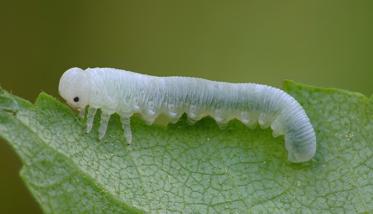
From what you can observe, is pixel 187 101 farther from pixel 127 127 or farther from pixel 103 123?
pixel 103 123

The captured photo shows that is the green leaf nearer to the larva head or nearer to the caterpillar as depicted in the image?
the caterpillar

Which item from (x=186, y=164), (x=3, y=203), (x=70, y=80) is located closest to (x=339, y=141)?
(x=186, y=164)

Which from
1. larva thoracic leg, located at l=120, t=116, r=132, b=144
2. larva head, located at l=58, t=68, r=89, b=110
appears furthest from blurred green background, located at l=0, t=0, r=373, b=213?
larva thoracic leg, located at l=120, t=116, r=132, b=144

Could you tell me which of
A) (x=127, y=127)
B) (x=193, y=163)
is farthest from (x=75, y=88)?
(x=193, y=163)

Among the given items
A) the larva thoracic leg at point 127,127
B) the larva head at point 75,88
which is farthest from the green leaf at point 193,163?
the larva head at point 75,88

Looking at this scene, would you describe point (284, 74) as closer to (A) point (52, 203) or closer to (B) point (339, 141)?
(B) point (339, 141)
